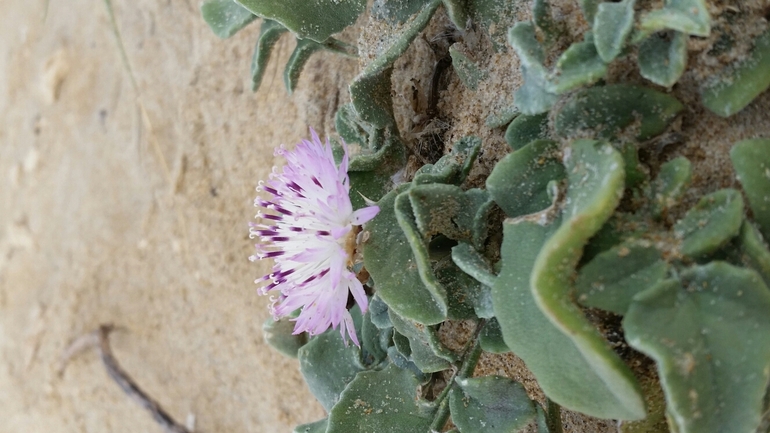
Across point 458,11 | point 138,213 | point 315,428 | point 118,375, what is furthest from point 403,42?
point 118,375

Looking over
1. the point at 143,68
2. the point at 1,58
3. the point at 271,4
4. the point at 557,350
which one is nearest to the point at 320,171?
the point at 271,4

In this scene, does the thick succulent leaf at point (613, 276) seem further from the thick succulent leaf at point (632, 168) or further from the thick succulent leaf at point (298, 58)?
the thick succulent leaf at point (298, 58)

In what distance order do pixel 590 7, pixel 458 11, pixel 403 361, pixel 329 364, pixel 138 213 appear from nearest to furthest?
pixel 590 7 < pixel 458 11 < pixel 403 361 < pixel 329 364 < pixel 138 213

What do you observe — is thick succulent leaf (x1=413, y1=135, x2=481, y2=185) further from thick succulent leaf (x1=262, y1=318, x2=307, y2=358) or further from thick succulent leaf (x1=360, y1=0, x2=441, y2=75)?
thick succulent leaf (x1=262, y1=318, x2=307, y2=358)

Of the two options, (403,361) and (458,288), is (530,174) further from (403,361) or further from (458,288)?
(403,361)

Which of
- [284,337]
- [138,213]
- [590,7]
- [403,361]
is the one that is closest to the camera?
[590,7]

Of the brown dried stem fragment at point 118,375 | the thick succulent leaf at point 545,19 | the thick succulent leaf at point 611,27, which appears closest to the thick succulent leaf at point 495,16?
the thick succulent leaf at point 545,19
